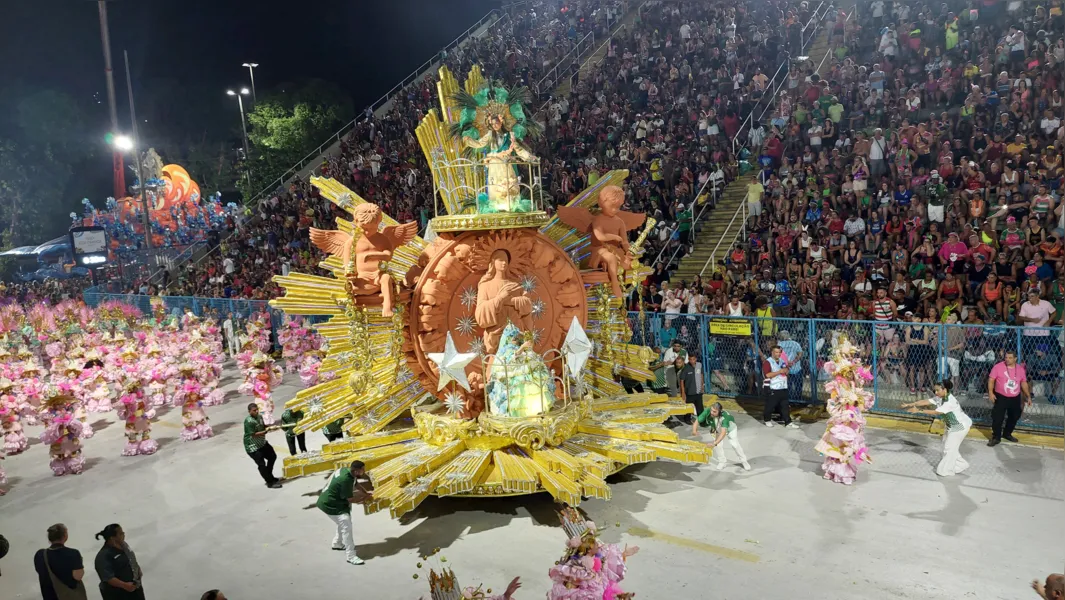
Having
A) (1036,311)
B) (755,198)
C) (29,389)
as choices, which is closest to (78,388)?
(29,389)

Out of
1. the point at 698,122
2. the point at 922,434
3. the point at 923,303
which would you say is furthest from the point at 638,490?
the point at 698,122

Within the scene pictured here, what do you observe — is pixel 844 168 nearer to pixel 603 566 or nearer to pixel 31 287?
pixel 603 566

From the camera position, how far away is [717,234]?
15156 millimetres

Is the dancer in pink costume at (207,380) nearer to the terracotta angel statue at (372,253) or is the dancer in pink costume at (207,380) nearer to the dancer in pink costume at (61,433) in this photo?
the dancer in pink costume at (61,433)

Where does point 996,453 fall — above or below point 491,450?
below

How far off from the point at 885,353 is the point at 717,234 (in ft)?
17.2

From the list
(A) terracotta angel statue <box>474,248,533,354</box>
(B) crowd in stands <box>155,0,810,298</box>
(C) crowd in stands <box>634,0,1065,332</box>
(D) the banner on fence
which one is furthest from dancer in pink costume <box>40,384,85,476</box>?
(B) crowd in stands <box>155,0,810,298</box>

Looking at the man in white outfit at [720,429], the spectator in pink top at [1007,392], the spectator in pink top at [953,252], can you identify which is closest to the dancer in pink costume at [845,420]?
the man in white outfit at [720,429]

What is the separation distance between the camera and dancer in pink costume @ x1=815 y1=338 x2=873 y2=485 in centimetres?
827

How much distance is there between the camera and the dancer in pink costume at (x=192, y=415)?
11.2 metres

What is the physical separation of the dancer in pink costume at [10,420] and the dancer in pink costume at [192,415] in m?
2.16

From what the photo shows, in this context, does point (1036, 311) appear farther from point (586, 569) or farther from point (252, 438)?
point (252, 438)

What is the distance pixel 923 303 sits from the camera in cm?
1096

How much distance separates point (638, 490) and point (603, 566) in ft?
12.7
